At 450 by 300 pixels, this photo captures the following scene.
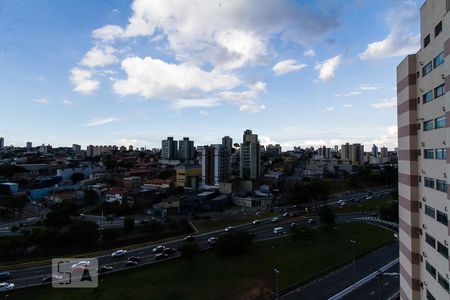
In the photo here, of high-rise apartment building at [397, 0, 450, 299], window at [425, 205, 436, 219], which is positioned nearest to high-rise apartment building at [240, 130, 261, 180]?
high-rise apartment building at [397, 0, 450, 299]

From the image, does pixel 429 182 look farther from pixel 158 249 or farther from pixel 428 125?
pixel 158 249

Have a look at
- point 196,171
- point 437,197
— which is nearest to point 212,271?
point 437,197

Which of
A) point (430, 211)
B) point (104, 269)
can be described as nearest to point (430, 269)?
point (430, 211)

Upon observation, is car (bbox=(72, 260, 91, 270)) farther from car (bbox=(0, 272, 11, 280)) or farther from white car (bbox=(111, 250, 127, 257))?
car (bbox=(0, 272, 11, 280))

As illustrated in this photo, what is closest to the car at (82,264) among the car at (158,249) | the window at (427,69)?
the car at (158,249)

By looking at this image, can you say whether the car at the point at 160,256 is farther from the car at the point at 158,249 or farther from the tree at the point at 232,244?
the tree at the point at 232,244

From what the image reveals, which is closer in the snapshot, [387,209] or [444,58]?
[444,58]

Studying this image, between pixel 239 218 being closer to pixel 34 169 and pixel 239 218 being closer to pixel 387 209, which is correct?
pixel 387 209
